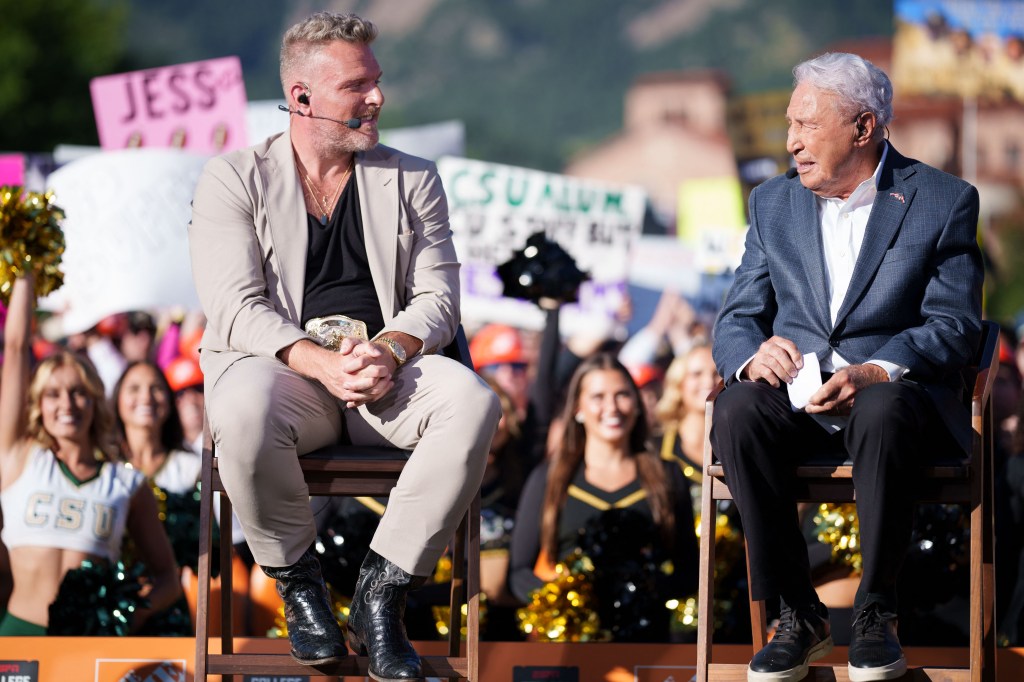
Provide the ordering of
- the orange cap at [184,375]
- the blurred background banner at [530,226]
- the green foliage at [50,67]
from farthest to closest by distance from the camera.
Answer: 1. the green foliage at [50,67]
2. the blurred background banner at [530,226]
3. the orange cap at [184,375]

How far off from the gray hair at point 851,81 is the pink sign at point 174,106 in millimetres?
5944

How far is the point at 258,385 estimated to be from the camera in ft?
12.1

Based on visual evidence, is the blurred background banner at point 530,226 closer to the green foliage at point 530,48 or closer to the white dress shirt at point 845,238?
the white dress shirt at point 845,238

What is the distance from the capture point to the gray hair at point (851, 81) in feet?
12.7

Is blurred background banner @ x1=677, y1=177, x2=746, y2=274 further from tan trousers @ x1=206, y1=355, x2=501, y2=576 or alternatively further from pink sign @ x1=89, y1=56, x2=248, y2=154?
tan trousers @ x1=206, y1=355, x2=501, y2=576

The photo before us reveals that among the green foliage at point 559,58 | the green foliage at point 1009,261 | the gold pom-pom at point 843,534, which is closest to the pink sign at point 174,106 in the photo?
the gold pom-pom at point 843,534

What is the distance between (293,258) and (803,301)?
143cm

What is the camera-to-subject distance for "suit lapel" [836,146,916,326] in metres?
3.87

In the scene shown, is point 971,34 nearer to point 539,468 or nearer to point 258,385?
point 539,468

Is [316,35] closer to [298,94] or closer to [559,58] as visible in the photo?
[298,94]

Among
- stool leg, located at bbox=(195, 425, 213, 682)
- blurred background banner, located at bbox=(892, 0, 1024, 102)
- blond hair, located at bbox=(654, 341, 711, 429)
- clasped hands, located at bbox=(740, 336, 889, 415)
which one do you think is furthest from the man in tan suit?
blurred background banner, located at bbox=(892, 0, 1024, 102)

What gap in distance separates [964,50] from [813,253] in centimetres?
2439

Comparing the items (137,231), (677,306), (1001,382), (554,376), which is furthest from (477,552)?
(677,306)

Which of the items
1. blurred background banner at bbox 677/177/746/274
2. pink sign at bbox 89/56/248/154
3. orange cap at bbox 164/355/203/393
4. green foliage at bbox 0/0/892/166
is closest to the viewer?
orange cap at bbox 164/355/203/393
